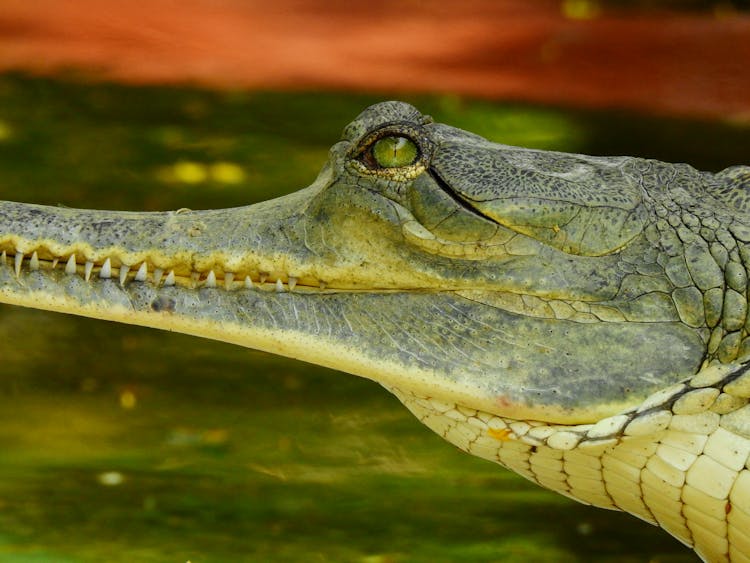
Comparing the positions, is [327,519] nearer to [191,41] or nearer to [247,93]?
[247,93]

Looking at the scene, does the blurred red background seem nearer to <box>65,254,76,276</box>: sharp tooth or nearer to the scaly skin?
the scaly skin

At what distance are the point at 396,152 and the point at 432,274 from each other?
0.99 feet

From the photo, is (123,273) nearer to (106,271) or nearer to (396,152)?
(106,271)

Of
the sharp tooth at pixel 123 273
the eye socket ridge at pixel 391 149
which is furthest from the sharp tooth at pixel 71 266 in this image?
the eye socket ridge at pixel 391 149

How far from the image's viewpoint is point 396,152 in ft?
9.76

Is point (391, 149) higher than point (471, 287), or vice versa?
point (391, 149)

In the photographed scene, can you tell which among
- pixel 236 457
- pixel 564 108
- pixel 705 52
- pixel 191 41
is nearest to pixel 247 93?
pixel 191 41

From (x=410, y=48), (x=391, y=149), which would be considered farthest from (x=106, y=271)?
(x=410, y=48)

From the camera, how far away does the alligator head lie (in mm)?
2877

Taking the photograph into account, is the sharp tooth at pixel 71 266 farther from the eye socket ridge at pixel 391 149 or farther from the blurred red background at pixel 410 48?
the blurred red background at pixel 410 48

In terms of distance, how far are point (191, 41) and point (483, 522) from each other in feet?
22.1

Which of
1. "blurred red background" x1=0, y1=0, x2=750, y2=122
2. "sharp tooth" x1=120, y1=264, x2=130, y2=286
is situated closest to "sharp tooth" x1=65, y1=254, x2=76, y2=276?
"sharp tooth" x1=120, y1=264, x2=130, y2=286

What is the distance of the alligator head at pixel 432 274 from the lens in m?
2.88

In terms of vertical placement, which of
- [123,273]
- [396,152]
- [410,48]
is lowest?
[123,273]
